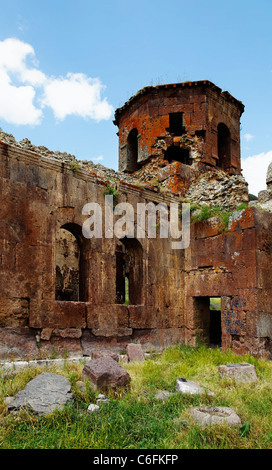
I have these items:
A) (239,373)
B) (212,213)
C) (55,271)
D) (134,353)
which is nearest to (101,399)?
(239,373)

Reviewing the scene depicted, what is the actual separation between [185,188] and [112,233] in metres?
4.06

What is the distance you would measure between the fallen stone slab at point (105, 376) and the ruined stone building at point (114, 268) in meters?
1.71

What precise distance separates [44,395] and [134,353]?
3287 mm

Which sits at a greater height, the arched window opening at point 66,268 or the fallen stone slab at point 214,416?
the arched window opening at point 66,268

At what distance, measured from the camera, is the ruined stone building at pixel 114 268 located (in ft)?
21.9

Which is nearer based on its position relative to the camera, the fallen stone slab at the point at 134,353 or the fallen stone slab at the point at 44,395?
the fallen stone slab at the point at 44,395

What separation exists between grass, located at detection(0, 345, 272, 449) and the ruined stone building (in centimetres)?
141

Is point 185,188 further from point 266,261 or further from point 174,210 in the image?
point 266,261

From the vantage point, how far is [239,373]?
6.03m

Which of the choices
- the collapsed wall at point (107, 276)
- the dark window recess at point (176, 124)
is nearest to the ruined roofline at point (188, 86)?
the dark window recess at point (176, 124)

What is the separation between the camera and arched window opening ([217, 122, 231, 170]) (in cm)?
1497

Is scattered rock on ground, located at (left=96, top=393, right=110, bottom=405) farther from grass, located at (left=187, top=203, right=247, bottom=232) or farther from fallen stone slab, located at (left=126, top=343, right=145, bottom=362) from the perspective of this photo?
grass, located at (left=187, top=203, right=247, bottom=232)

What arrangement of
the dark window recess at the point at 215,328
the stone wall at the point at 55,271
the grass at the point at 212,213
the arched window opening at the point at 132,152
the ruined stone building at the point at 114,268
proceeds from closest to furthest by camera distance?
the stone wall at the point at 55,271 → the ruined stone building at the point at 114,268 → the grass at the point at 212,213 → the dark window recess at the point at 215,328 → the arched window opening at the point at 132,152

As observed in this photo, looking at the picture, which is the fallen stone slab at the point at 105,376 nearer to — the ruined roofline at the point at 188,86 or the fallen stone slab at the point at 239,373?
the fallen stone slab at the point at 239,373
